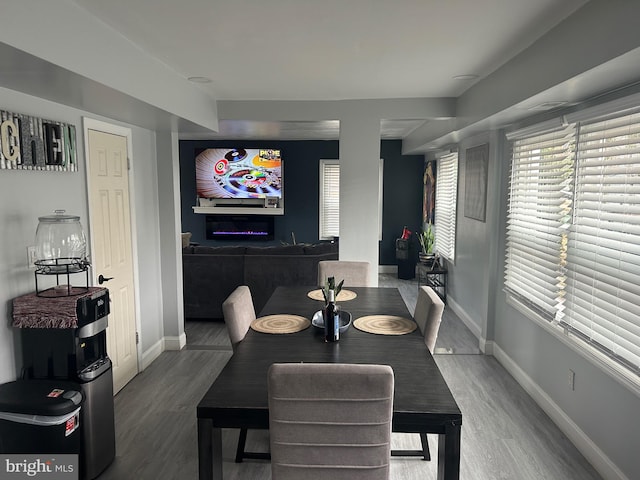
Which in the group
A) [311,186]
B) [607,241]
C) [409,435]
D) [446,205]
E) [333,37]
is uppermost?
[333,37]

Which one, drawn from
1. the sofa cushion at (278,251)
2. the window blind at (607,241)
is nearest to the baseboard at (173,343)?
the sofa cushion at (278,251)

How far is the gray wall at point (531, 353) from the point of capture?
253 cm

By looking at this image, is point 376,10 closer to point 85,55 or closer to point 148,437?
point 85,55

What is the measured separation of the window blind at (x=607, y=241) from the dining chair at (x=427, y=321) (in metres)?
0.91

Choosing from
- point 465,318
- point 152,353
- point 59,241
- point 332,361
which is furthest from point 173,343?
point 465,318

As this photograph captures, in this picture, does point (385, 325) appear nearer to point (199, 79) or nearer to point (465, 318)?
point (199, 79)

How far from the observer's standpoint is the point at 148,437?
3.06 meters

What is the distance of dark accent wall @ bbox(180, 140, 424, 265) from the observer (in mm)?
8266

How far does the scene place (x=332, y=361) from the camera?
2.23 metres

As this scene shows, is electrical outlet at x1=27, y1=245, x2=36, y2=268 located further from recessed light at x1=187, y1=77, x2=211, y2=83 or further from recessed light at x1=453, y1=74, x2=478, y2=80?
recessed light at x1=453, y1=74, x2=478, y2=80

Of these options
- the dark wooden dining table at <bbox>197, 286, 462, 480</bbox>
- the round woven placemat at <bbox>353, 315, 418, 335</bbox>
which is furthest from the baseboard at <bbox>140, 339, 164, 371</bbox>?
the round woven placemat at <bbox>353, 315, 418, 335</bbox>

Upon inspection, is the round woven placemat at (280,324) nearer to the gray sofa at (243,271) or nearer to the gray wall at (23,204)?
the gray wall at (23,204)

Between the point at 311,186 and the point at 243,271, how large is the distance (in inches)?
135

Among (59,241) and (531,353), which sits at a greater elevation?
(59,241)
